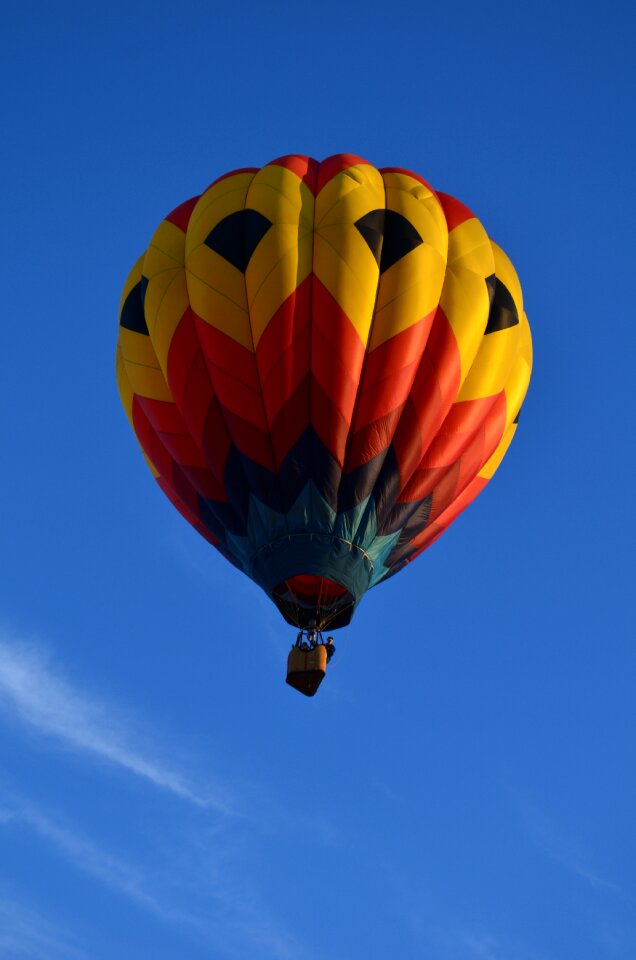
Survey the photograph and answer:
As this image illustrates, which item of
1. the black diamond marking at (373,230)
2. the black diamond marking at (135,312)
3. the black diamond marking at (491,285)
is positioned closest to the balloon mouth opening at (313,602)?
the black diamond marking at (135,312)

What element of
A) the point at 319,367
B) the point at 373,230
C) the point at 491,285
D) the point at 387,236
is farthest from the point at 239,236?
the point at 491,285

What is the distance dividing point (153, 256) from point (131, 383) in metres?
1.51

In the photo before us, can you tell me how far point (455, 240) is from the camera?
23922 mm

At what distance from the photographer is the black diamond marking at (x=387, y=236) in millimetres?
23172

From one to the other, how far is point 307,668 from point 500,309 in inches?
192

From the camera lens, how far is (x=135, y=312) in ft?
79.4

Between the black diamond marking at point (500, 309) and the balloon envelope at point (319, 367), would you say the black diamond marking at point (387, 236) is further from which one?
the black diamond marking at point (500, 309)

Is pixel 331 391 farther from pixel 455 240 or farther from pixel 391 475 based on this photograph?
pixel 455 240

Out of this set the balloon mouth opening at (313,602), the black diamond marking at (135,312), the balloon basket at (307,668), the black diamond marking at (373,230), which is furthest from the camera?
the black diamond marking at (135,312)

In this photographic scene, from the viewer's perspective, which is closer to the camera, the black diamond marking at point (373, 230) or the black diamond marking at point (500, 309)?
the black diamond marking at point (373, 230)

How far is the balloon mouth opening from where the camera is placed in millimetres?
22828

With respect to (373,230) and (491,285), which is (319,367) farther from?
(491,285)

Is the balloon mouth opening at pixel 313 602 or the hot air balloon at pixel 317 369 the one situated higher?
the hot air balloon at pixel 317 369

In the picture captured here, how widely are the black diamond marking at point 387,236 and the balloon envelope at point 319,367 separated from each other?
0.07 ft
